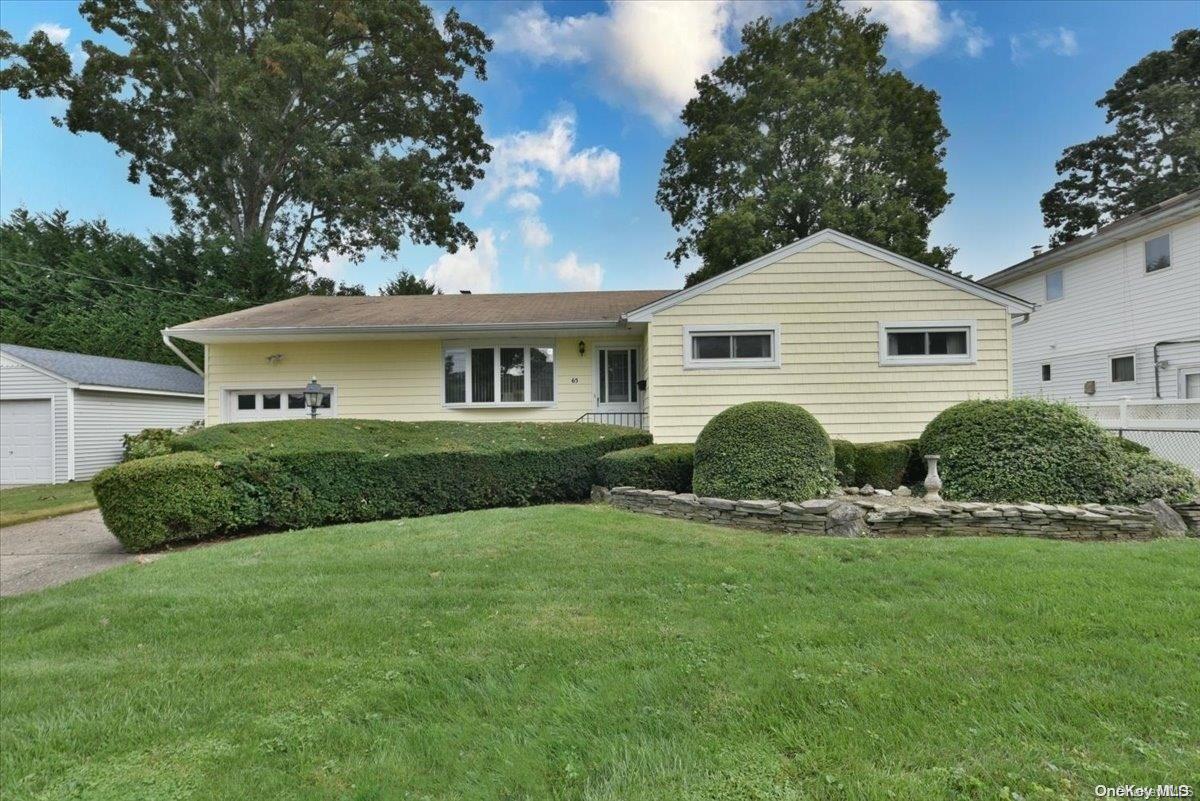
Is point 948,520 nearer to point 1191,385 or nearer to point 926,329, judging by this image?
point 926,329

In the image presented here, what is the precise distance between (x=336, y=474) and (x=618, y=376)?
5892 mm

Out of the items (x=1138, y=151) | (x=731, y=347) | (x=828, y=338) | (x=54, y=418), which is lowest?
(x=54, y=418)

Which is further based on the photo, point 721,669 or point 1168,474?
point 1168,474

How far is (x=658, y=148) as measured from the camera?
23.6 m

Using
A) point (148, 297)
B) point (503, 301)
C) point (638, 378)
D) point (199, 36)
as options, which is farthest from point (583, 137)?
point (199, 36)

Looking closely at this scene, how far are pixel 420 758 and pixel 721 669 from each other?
142 centimetres

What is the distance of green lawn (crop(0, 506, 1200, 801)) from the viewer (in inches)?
76.2

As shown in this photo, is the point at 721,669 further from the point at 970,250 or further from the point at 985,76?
the point at 970,250

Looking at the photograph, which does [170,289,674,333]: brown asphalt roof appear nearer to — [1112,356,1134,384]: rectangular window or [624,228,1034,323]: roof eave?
[624,228,1034,323]: roof eave

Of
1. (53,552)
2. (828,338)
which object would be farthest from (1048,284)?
(53,552)

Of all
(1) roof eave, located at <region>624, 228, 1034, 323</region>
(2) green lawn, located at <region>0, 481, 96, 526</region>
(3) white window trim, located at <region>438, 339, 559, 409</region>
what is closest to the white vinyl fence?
(1) roof eave, located at <region>624, 228, 1034, 323</region>

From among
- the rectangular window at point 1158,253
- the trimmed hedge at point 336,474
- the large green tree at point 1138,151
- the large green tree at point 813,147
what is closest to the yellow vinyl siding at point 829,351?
the trimmed hedge at point 336,474

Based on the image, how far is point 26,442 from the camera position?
1284 centimetres

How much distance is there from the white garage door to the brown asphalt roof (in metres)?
5.07
